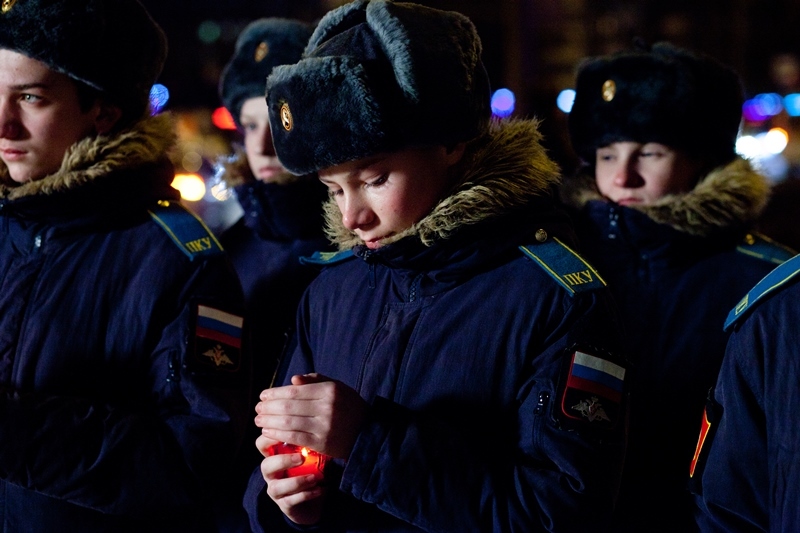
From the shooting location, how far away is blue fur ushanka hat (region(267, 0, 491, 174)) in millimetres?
2031

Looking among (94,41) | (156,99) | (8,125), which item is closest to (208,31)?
(156,99)

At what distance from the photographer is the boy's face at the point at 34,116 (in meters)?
2.66

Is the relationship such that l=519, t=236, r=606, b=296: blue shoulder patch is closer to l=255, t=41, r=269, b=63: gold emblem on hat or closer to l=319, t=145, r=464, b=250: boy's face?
l=319, t=145, r=464, b=250: boy's face

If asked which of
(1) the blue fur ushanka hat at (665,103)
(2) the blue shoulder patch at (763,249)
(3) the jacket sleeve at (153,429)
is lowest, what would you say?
(3) the jacket sleeve at (153,429)

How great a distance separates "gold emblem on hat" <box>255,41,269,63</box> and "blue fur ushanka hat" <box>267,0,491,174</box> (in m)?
1.86

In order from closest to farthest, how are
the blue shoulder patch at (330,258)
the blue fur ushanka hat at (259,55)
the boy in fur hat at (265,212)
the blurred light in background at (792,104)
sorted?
the blue shoulder patch at (330,258) → the boy in fur hat at (265,212) → the blue fur ushanka hat at (259,55) → the blurred light in background at (792,104)

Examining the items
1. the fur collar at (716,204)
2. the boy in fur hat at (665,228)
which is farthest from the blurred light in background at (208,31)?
the fur collar at (716,204)

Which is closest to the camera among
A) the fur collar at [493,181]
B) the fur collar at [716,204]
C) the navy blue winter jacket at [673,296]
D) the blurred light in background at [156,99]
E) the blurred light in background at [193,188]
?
the fur collar at [493,181]

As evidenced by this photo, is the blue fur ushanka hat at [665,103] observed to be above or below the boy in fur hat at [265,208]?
above

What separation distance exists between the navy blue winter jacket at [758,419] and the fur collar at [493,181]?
0.57 m

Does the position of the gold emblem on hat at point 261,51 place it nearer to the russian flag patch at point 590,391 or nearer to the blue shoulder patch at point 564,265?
the blue shoulder patch at point 564,265

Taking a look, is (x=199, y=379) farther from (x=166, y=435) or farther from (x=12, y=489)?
(x=12, y=489)

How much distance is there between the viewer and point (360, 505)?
2213 millimetres

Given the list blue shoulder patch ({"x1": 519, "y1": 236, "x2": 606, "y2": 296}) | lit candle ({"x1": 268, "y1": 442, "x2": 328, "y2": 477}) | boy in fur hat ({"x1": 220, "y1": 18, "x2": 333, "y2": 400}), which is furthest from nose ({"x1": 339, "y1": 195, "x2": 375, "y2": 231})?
boy in fur hat ({"x1": 220, "y1": 18, "x2": 333, "y2": 400})
